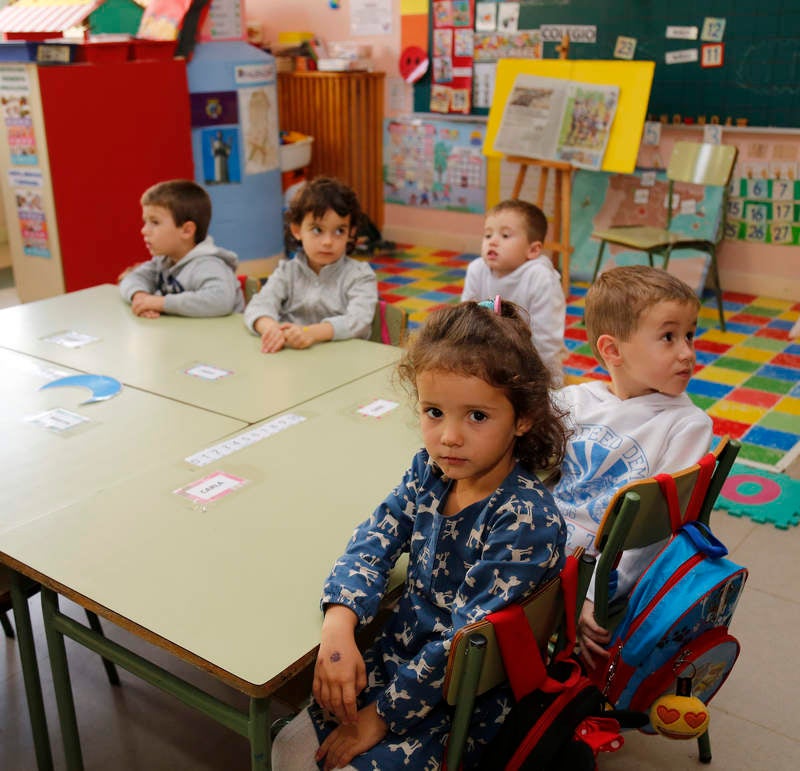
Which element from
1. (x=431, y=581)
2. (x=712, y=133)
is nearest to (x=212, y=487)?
(x=431, y=581)

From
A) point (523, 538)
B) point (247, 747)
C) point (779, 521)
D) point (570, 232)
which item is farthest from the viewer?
point (570, 232)

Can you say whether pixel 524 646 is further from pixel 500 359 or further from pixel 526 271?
pixel 526 271

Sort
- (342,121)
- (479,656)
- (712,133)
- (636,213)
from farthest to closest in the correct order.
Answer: (342,121)
(636,213)
(712,133)
(479,656)

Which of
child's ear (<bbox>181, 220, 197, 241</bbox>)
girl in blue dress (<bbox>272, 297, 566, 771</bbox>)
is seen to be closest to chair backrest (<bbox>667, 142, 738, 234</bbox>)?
child's ear (<bbox>181, 220, 197, 241</bbox>)

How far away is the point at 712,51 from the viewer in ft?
15.6

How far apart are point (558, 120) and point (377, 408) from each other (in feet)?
11.6

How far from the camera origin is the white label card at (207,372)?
6.80ft

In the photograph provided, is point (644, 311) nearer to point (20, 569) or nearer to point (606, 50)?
point (20, 569)

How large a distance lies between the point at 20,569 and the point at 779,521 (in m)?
2.24

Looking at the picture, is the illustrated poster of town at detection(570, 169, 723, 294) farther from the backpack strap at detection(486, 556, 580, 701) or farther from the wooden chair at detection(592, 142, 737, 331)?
the backpack strap at detection(486, 556, 580, 701)

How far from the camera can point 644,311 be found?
5.39 feet

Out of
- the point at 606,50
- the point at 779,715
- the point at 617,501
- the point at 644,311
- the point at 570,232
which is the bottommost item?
the point at 779,715

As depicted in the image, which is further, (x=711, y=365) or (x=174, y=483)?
(x=711, y=365)

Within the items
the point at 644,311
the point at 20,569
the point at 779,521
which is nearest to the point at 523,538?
the point at 644,311
